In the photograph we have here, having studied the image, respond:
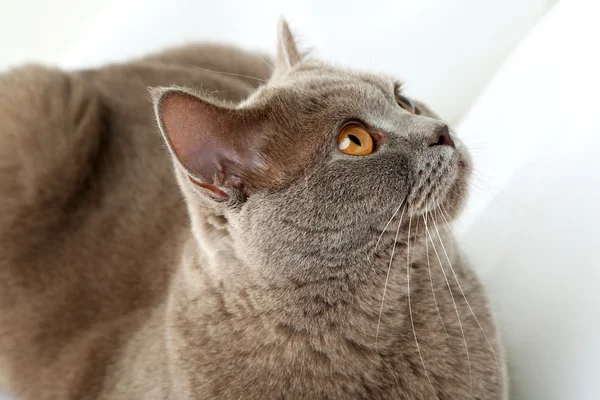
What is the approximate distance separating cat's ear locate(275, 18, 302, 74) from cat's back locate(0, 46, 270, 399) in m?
0.20

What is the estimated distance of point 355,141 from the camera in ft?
2.92

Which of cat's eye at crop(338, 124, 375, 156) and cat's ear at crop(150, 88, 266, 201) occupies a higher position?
cat's eye at crop(338, 124, 375, 156)

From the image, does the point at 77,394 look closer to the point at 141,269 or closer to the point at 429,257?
the point at 141,269

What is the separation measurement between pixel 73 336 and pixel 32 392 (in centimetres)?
15

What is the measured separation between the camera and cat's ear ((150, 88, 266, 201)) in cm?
78

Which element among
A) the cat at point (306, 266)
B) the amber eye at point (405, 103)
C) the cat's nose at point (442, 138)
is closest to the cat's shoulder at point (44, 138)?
the cat at point (306, 266)

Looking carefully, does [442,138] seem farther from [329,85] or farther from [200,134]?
[200,134]

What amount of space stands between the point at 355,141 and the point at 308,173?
0.31 ft

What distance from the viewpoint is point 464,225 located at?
4.68ft

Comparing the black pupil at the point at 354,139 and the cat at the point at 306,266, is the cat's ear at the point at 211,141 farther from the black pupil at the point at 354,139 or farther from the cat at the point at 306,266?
the black pupil at the point at 354,139

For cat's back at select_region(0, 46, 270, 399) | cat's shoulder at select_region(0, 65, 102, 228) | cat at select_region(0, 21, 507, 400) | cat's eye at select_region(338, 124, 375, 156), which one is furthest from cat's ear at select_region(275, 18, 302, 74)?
cat's shoulder at select_region(0, 65, 102, 228)

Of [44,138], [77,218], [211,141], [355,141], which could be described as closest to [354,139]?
[355,141]

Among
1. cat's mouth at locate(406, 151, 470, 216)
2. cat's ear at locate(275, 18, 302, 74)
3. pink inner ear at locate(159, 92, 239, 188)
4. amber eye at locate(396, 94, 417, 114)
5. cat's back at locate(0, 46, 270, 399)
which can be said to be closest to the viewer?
pink inner ear at locate(159, 92, 239, 188)

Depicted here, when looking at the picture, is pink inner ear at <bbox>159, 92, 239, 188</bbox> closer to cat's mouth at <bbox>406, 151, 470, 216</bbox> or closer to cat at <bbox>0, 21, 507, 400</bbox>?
cat at <bbox>0, 21, 507, 400</bbox>
